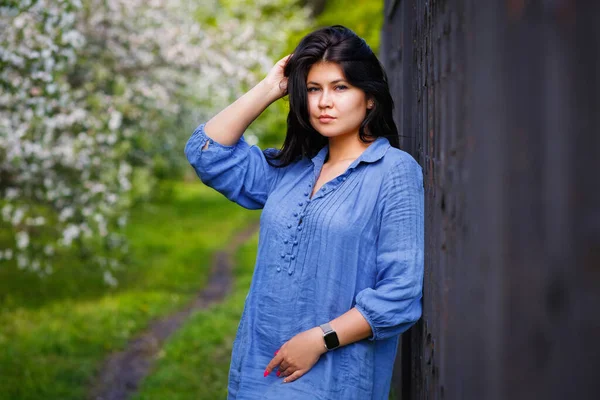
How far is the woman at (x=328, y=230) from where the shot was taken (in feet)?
7.23

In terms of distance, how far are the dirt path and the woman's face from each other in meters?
3.42

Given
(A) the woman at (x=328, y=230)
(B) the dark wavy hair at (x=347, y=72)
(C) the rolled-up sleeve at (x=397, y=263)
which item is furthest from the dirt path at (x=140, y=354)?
(C) the rolled-up sleeve at (x=397, y=263)

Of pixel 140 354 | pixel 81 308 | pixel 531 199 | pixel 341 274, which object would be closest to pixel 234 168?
pixel 341 274

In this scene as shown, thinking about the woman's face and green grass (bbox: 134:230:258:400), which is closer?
the woman's face

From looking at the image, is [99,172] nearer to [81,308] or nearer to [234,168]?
[81,308]

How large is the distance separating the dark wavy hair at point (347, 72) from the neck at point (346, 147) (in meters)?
0.03

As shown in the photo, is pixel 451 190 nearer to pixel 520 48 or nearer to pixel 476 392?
pixel 476 392

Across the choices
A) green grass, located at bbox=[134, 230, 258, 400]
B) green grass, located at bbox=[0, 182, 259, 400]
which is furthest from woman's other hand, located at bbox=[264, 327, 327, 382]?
green grass, located at bbox=[0, 182, 259, 400]

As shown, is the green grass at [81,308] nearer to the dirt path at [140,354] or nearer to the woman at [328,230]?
the dirt path at [140,354]

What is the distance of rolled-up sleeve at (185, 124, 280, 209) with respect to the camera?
8.76 ft

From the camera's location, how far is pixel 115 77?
332 inches

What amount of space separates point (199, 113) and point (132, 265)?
223 cm

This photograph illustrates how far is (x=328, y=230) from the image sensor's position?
229 cm

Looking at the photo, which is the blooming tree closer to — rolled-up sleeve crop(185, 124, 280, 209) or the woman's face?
rolled-up sleeve crop(185, 124, 280, 209)
